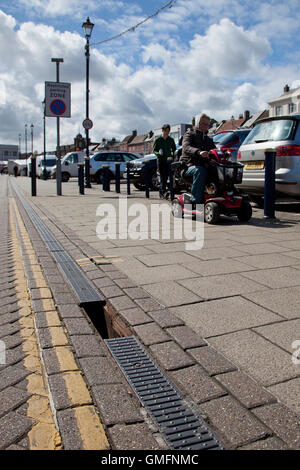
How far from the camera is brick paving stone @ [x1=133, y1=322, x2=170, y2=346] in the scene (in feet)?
8.98

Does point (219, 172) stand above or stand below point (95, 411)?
above

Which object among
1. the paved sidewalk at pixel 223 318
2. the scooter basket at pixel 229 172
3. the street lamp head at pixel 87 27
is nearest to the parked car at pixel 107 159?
the street lamp head at pixel 87 27

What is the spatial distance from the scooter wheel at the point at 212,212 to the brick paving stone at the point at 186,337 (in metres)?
4.65

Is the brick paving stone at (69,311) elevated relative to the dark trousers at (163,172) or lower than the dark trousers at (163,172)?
lower

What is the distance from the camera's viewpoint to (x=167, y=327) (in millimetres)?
2930

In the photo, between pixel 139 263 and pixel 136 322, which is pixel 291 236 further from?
pixel 136 322

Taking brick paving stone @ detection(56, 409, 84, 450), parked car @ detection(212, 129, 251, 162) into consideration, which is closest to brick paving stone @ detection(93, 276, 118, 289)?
brick paving stone @ detection(56, 409, 84, 450)

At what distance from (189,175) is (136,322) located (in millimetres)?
5214

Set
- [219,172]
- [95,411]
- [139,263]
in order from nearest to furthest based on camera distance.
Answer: [95,411] < [139,263] < [219,172]

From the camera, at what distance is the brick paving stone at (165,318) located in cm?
298

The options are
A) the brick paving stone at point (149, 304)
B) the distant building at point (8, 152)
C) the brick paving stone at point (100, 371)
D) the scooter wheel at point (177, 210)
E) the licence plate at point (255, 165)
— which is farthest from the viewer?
the distant building at point (8, 152)

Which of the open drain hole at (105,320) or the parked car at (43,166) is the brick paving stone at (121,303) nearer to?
the open drain hole at (105,320)

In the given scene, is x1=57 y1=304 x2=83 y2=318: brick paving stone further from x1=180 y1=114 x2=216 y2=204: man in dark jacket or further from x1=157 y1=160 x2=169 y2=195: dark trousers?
x1=157 y1=160 x2=169 y2=195: dark trousers

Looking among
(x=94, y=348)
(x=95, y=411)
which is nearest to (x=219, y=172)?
(x=94, y=348)
